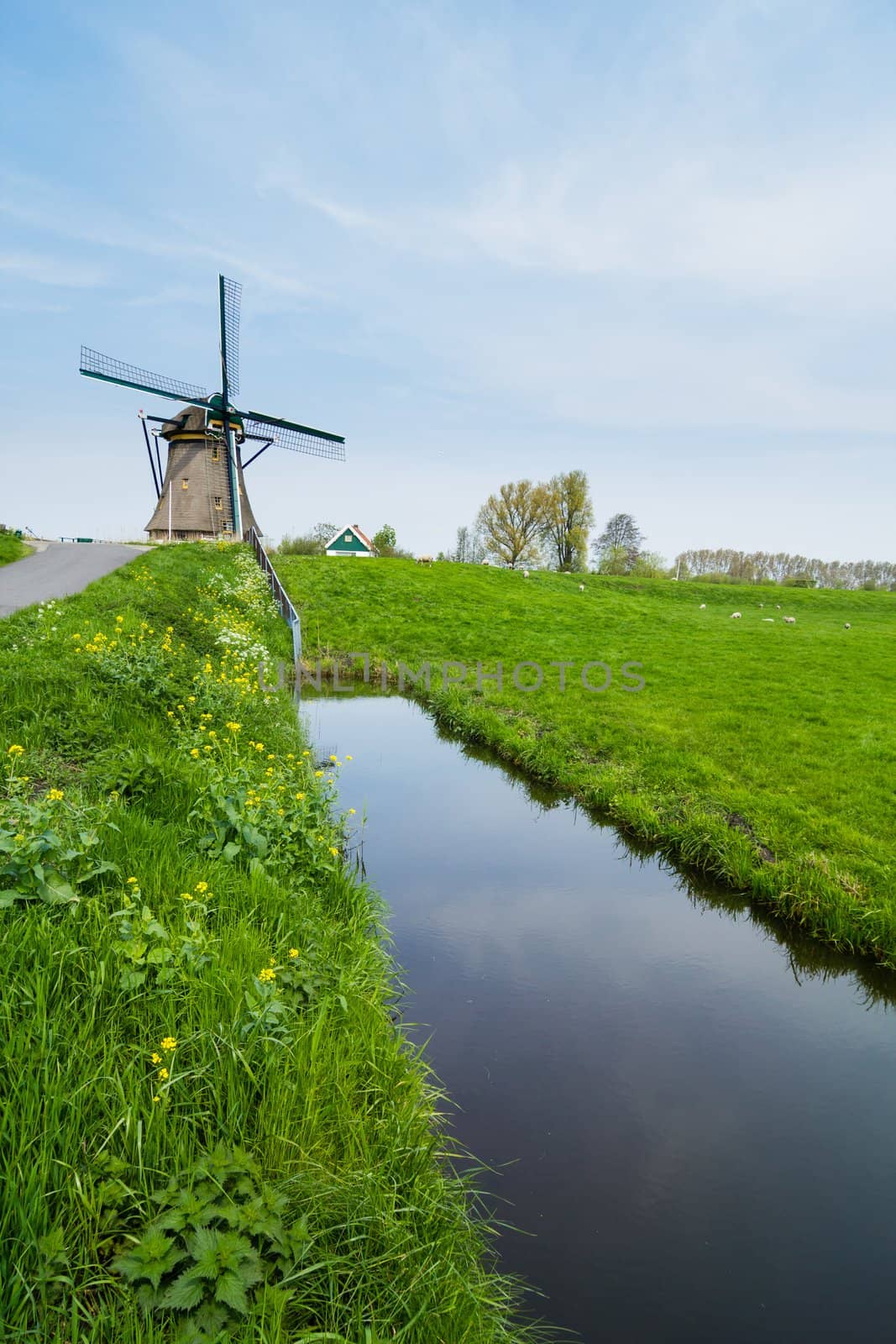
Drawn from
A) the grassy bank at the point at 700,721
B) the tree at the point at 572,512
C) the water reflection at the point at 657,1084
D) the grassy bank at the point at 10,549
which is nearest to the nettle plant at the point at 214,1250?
the water reflection at the point at 657,1084

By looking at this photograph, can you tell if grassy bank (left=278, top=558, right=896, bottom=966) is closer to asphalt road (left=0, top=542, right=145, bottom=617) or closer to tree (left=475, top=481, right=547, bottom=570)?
asphalt road (left=0, top=542, right=145, bottom=617)

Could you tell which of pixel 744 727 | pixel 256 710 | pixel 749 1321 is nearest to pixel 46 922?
pixel 749 1321

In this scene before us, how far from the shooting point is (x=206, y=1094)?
2586 mm

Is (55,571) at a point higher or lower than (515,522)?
lower

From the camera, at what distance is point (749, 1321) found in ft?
8.76

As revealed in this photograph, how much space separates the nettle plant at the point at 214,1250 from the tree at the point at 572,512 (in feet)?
197

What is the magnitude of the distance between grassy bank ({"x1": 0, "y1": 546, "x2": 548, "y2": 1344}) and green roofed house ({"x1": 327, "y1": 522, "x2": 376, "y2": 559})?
161ft

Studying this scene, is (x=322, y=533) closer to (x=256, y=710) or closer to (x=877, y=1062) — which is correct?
(x=256, y=710)

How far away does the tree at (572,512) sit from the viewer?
5922cm

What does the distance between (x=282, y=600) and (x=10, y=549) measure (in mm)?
8355

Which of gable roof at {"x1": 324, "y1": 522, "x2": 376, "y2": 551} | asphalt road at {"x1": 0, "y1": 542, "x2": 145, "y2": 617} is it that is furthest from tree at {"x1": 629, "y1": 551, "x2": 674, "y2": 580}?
asphalt road at {"x1": 0, "y1": 542, "x2": 145, "y2": 617}

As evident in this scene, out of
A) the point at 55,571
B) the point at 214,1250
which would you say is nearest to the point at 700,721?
the point at 214,1250

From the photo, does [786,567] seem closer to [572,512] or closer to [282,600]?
[572,512]

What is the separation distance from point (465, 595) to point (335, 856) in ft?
74.4
